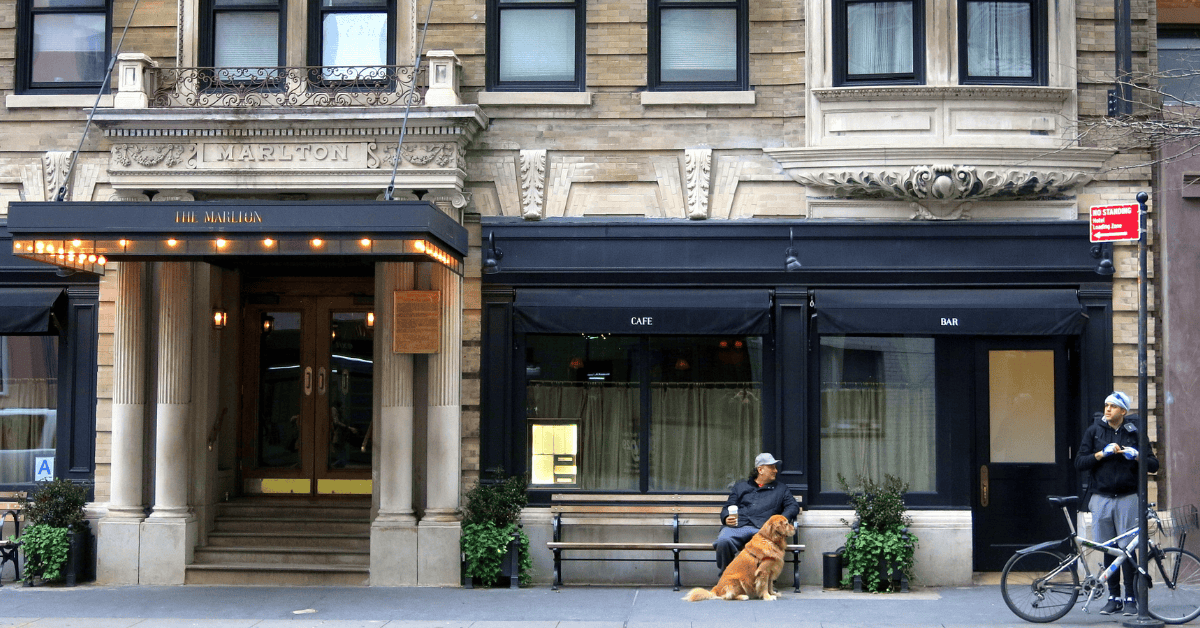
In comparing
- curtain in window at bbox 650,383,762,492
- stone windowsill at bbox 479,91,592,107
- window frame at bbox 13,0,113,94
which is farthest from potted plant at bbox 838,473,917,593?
window frame at bbox 13,0,113,94

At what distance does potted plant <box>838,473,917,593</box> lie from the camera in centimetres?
1166

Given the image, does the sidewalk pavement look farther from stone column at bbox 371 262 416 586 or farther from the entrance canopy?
the entrance canopy

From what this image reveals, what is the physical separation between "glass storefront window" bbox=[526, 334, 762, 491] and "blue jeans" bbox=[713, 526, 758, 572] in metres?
1.26

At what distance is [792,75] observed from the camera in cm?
1267

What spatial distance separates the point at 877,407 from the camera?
12688 millimetres

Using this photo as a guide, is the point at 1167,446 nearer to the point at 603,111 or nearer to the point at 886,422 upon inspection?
the point at 886,422

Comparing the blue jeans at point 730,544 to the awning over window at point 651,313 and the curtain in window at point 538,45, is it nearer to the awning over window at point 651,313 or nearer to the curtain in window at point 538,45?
the awning over window at point 651,313

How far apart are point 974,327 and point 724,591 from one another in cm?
391

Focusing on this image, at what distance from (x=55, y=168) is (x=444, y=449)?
560 centimetres

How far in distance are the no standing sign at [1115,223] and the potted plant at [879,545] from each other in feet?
11.0

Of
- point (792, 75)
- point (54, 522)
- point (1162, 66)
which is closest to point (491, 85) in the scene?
point (792, 75)

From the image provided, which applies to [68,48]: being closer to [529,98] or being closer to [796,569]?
[529,98]

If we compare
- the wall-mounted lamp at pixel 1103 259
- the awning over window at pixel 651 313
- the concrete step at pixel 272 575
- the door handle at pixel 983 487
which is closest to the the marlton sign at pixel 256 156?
the awning over window at pixel 651 313

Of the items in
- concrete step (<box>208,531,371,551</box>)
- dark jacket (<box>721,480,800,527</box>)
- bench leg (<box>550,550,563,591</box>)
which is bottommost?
bench leg (<box>550,550,563,591</box>)
